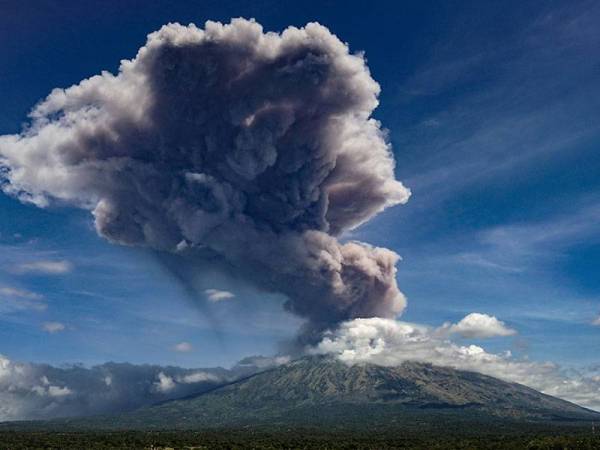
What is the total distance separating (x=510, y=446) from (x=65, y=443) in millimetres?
102335

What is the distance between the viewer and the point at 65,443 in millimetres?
130000

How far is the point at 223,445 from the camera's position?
124500 mm

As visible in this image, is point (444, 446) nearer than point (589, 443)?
No

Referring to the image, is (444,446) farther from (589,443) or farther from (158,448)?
(158,448)

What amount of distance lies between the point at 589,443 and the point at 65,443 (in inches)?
4632

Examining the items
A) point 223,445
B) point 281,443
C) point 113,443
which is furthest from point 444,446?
point 113,443

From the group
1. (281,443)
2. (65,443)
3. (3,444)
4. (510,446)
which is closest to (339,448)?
(281,443)

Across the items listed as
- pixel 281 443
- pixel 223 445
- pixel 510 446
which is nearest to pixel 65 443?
pixel 223 445

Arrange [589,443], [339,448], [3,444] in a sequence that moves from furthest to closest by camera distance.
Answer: [3,444] → [339,448] → [589,443]

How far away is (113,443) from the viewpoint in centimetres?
13188

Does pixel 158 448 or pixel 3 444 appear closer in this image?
pixel 158 448

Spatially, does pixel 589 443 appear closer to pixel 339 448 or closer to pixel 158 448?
pixel 339 448

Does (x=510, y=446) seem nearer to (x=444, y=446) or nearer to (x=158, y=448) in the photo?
(x=444, y=446)

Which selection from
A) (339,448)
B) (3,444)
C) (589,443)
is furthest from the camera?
(3,444)
